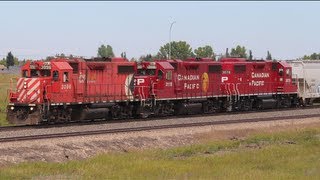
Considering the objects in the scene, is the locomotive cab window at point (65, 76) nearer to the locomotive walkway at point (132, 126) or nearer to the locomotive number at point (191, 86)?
the locomotive walkway at point (132, 126)

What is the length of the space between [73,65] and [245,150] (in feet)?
35.2

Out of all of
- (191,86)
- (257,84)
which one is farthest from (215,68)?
(257,84)

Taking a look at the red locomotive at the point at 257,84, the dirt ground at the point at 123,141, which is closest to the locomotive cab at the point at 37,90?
the dirt ground at the point at 123,141

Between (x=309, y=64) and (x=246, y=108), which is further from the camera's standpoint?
(x=309, y=64)

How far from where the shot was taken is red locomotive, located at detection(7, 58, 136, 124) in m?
25.8

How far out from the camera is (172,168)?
16375mm

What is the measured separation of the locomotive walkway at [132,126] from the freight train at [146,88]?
179 cm

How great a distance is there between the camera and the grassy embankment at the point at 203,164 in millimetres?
14999

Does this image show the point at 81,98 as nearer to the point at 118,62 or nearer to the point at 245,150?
the point at 118,62

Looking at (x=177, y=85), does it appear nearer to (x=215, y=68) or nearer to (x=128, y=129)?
(x=215, y=68)

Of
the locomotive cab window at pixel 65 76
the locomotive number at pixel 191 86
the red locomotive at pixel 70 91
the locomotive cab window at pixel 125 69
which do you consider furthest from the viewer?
the locomotive number at pixel 191 86

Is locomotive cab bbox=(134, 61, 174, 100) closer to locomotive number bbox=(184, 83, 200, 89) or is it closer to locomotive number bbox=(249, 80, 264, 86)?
locomotive number bbox=(184, 83, 200, 89)

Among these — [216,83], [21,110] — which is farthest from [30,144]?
[216,83]

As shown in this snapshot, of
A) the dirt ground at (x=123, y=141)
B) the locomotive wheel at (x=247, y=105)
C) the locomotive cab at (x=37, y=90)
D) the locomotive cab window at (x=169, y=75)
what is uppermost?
the locomotive cab window at (x=169, y=75)
